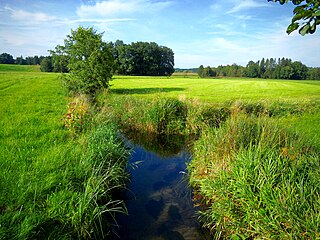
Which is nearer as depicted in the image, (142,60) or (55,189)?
(55,189)

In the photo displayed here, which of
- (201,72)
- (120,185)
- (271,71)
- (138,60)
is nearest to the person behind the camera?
(120,185)

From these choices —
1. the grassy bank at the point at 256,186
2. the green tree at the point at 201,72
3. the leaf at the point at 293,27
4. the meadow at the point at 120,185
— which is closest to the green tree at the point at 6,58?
the green tree at the point at 201,72

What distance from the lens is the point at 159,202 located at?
5.84m

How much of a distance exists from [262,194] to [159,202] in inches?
109

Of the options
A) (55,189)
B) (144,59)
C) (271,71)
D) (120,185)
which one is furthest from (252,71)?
(55,189)

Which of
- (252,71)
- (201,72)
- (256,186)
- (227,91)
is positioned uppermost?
(252,71)

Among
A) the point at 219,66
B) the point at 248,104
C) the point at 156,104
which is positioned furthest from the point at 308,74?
the point at 156,104

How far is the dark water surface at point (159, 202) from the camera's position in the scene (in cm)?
478

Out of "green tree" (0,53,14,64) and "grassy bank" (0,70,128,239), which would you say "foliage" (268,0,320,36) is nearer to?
"grassy bank" (0,70,128,239)

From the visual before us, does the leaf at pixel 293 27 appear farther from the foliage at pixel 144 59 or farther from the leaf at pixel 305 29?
the foliage at pixel 144 59

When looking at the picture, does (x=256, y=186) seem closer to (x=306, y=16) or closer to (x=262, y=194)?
(x=262, y=194)

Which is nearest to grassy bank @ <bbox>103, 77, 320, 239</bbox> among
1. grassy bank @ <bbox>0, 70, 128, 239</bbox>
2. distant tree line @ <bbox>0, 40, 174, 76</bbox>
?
grassy bank @ <bbox>0, 70, 128, 239</bbox>

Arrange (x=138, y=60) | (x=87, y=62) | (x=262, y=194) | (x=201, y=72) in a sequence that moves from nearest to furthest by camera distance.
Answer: (x=262, y=194)
(x=87, y=62)
(x=138, y=60)
(x=201, y=72)

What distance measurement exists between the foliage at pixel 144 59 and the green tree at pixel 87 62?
178 ft
